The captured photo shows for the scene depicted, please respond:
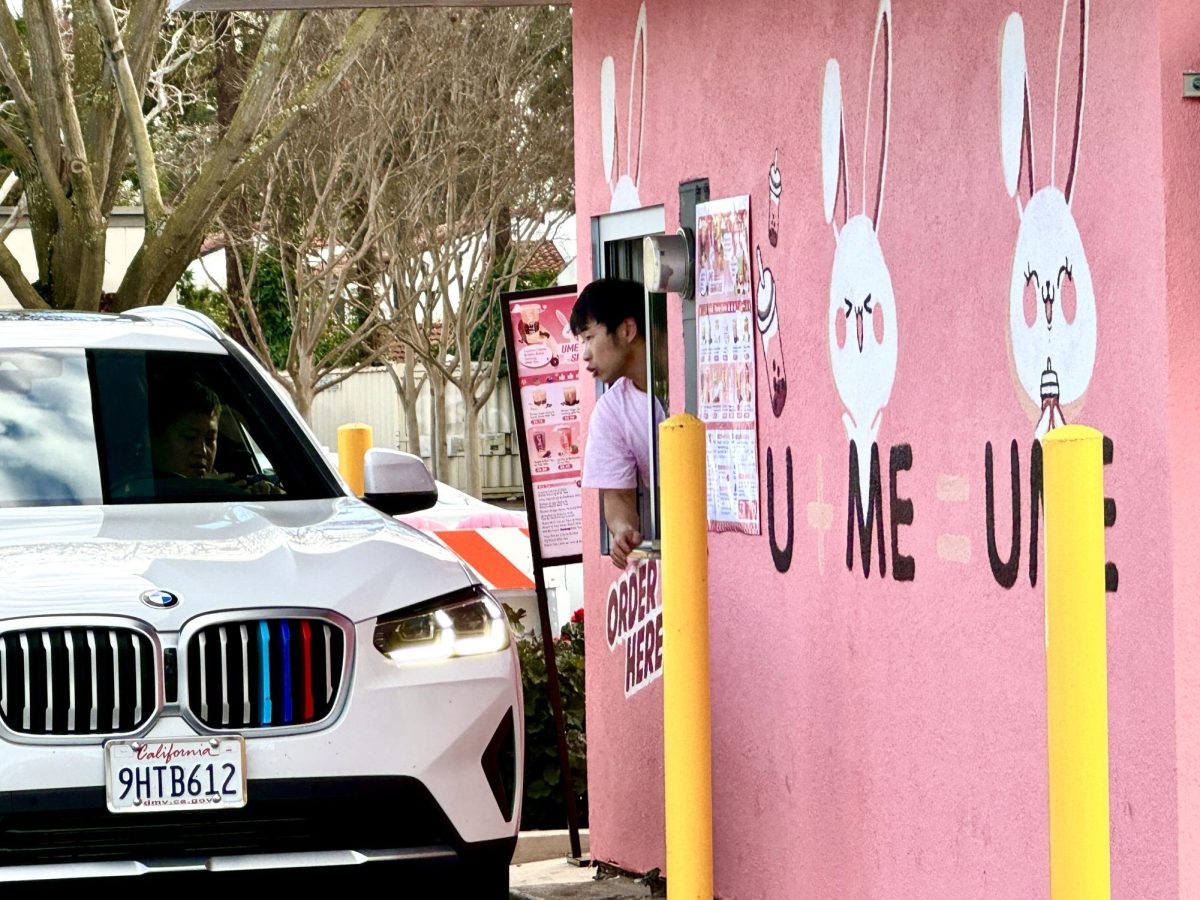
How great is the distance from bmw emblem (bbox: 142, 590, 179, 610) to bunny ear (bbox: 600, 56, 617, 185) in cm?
309

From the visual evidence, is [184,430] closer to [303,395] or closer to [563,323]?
[563,323]

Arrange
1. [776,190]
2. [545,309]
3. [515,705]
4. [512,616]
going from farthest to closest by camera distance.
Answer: [512,616]
[545,309]
[776,190]
[515,705]

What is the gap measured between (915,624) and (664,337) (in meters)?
2.02

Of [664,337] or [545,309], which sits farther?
[545,309]

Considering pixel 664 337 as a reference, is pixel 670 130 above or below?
above

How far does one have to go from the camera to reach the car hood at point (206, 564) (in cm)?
502

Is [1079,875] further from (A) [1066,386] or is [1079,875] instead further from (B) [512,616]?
(B) [512,616]

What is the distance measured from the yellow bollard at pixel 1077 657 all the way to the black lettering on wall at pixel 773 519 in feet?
8.63

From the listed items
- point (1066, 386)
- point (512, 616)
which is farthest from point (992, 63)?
point (512, 616)

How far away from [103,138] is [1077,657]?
41.7 feet

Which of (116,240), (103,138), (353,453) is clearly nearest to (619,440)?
(353,453)

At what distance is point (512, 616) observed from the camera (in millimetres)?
10273

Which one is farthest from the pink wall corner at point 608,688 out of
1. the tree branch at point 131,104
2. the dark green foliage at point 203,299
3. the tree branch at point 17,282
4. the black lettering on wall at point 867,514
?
the dark green foliage at point 203,299

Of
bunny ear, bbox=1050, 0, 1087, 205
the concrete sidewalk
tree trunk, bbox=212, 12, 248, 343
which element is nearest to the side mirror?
the concrete sidewalk
